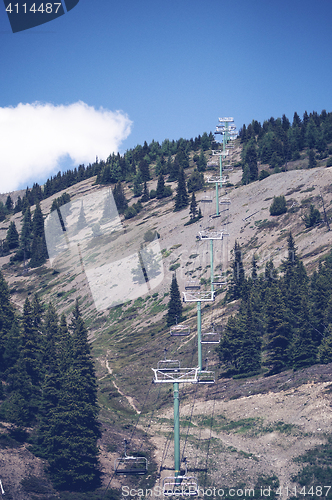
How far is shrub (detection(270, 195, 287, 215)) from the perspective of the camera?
114 meters

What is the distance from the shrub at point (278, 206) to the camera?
11356cm

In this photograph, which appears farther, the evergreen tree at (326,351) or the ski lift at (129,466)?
the evergreen tree at (326,351)

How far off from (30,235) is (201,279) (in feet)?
289

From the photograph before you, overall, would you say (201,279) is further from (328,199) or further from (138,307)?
(328,199)

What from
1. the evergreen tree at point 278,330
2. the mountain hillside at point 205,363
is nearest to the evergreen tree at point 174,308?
the mountain hillside at point 205,363

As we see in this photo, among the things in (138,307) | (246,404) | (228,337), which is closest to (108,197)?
(138,307)

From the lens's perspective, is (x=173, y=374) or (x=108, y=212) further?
(x=108, y=212)

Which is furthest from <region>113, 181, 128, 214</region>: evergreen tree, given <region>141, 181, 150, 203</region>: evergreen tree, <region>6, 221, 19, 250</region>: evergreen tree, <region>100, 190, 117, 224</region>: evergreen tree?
<region>6, 221, 19, 250</region>: evergreen tree

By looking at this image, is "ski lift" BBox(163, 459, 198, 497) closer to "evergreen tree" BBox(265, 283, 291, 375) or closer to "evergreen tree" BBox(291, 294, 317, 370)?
"evergreen tree" BBox(291, 294, 317, 370)

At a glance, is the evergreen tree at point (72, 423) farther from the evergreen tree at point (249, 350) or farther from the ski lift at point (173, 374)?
the evergreen tree at point (249, 350)

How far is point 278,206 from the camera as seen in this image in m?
114

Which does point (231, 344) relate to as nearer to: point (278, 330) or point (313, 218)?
point (278, 330)

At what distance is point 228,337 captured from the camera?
58969 millimetres

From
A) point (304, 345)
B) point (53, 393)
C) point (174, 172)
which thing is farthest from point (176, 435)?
point (174, 172)
